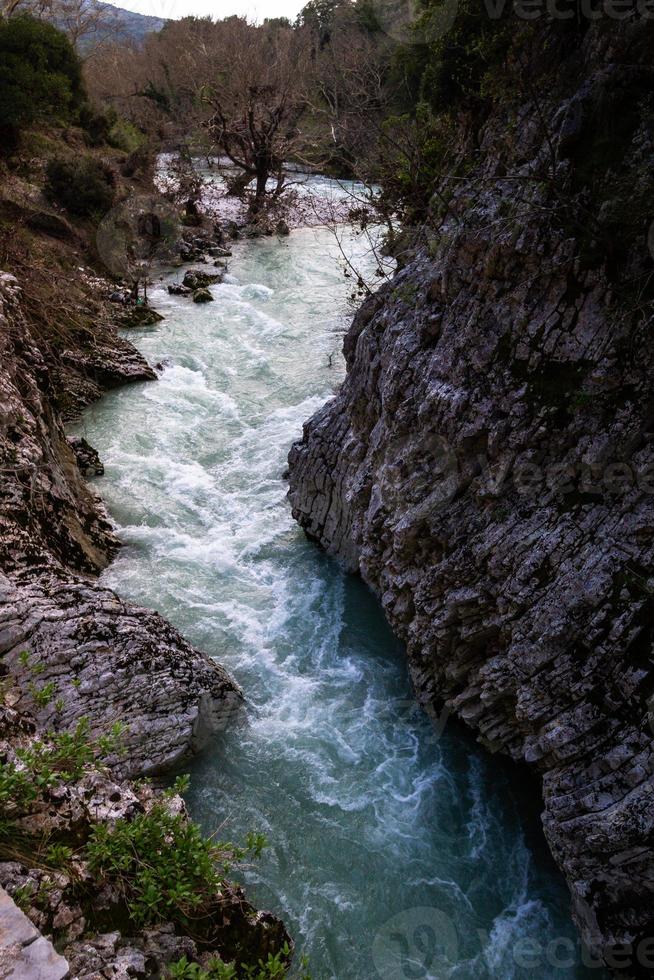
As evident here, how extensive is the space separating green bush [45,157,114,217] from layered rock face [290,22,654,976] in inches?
743

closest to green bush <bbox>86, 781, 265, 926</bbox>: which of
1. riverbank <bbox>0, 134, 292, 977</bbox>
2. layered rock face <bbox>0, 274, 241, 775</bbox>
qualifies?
riverbank <bbox>0, 134, 292, 977</bbox>

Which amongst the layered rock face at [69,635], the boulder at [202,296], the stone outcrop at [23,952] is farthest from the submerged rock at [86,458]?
the stone outcrop at [23,952]

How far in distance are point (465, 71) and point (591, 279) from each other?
487cm

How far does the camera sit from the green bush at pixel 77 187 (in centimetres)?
2362

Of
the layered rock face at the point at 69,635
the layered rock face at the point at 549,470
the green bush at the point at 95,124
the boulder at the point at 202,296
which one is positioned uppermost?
the green bush at the point at 95,124

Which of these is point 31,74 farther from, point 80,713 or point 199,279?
point 80,713

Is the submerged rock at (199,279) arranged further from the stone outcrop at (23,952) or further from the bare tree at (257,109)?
the stone outcrop at (23,952)

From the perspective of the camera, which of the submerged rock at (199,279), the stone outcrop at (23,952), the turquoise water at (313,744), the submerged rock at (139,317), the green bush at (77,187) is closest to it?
the stone outcrop at (23,952)

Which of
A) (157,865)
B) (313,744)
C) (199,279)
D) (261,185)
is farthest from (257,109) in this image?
(157,865)

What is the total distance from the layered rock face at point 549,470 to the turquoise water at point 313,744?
874mm

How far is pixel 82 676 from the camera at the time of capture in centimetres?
756

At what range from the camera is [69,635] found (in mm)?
7652

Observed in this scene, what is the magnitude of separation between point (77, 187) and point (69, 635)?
21.5 m

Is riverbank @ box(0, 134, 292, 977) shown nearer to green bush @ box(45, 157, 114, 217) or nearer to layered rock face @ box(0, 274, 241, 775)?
layered rock face @ box(0, 274, 241, 775)
